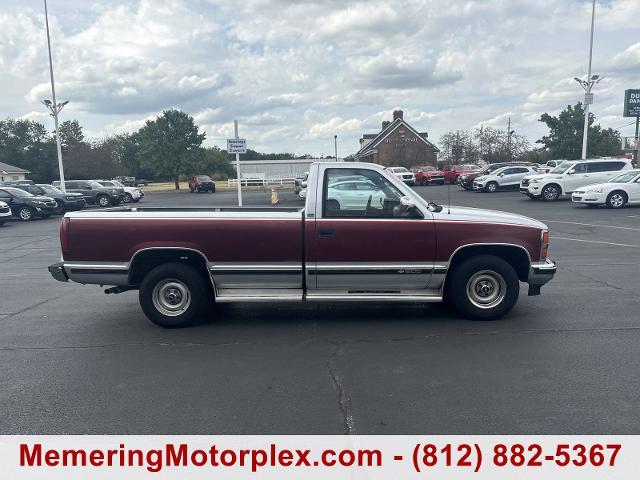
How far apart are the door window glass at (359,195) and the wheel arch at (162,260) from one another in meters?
1.57

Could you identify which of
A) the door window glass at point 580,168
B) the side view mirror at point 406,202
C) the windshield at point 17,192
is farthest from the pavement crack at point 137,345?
the door window glass at point 580,168

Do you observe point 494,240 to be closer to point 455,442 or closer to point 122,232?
point 455,442

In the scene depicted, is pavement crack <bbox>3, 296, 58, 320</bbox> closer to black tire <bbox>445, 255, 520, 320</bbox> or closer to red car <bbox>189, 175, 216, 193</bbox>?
black tire <bbox>445, 255, 520, 320</bbox>

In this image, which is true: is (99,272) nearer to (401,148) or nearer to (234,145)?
(234,145)

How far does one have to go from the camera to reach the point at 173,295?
6.33 metres

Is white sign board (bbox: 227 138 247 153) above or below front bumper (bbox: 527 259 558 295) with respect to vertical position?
above

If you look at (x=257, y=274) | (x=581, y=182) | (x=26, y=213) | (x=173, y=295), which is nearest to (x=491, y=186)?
(x=581, y=182)

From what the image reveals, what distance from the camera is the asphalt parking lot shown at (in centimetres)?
396

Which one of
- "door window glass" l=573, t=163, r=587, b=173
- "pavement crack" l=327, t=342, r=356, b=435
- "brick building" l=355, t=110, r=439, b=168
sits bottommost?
"pavement crack" l=327, t=342, r=356, b=435

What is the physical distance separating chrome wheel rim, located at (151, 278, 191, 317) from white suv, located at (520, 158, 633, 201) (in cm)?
2257

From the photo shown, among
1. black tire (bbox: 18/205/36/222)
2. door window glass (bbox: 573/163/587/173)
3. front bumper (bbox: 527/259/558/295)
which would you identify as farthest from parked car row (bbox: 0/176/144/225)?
door window glass (bbox: 573/163/587/173)

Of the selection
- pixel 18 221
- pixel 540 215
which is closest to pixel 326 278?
pixel 540 215

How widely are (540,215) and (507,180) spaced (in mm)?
12998

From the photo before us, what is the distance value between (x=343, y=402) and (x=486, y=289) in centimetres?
284
